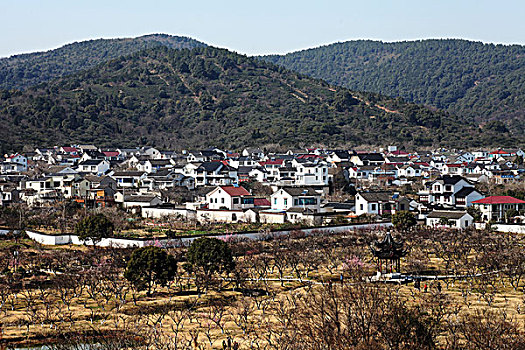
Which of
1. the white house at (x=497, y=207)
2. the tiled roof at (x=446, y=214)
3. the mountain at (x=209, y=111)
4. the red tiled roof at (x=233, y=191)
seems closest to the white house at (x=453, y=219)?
the tiled roof at (x=446, y=214)

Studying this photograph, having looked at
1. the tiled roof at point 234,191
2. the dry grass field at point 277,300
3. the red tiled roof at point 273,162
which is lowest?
the dry grass field at point 277,300

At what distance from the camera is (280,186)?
66625mm

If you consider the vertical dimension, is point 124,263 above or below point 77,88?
below

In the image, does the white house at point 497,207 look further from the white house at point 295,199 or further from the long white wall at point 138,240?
the long white wall at point 138,240

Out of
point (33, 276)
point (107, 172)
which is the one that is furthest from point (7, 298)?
point (107, 172)

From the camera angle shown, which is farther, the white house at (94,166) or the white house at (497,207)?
the white house at (94,166)

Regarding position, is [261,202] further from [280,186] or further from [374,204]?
[374,204]

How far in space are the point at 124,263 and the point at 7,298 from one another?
7.55 meters

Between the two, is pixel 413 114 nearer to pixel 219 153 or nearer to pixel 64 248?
pixel 219 153

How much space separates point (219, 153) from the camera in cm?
10531

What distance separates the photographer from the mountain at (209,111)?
12394cm

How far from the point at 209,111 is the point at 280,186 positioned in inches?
3396

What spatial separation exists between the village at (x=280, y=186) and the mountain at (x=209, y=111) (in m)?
14.0

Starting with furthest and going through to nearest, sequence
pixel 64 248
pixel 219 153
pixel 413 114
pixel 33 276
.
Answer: pixel 413 114 → pixel 219 153 → pixel 64 248 → pixel 33 276
